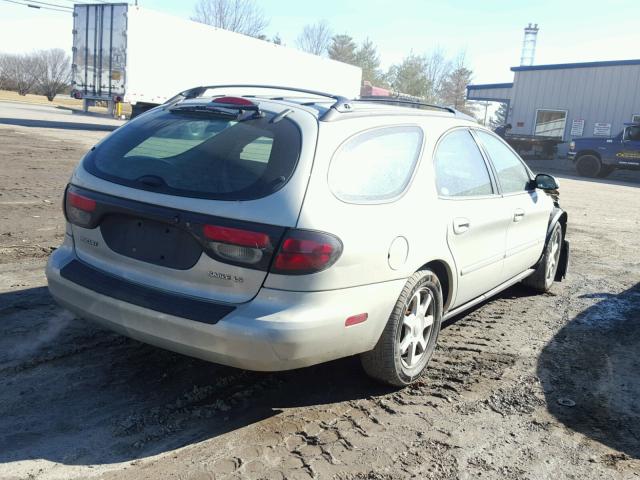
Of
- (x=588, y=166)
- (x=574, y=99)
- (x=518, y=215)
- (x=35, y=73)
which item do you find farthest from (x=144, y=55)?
(x=35, y=73)

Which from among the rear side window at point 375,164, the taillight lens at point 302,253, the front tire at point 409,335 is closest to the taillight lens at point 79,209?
the taillight lens at point 302,253

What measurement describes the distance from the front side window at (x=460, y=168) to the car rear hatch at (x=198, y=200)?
110 cm

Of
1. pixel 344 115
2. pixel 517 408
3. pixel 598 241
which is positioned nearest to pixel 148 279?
pixel 344 115

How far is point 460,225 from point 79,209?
2.28 metres

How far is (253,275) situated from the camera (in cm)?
290

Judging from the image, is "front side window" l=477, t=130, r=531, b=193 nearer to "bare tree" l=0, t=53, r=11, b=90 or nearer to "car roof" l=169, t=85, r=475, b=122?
"car roof" l=169, t=85, r=475, b=122

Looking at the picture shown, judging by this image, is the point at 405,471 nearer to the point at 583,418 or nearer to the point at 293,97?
the point at 583,418

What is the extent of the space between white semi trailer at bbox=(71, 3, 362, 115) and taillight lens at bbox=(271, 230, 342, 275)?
20038mm

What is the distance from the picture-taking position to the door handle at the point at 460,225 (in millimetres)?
3902

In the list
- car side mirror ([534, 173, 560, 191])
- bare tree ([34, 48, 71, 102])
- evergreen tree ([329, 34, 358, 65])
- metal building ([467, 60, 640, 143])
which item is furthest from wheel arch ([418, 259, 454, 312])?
evergreen tree ([329, 34, 358, 65])

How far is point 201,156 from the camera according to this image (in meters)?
3.24

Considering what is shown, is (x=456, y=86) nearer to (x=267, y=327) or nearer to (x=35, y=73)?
(x=35, y=73)

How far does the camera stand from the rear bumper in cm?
287

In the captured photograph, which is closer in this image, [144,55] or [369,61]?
[144,55]
